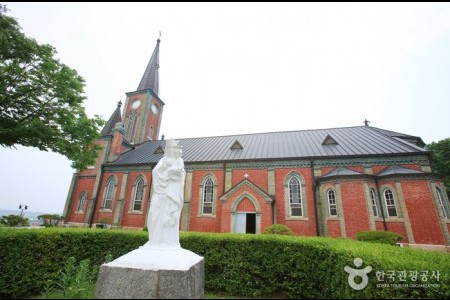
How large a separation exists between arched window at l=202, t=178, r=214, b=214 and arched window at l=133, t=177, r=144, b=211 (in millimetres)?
6656

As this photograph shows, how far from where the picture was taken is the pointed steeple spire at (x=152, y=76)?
1276 inches

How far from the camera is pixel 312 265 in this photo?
6.04 m

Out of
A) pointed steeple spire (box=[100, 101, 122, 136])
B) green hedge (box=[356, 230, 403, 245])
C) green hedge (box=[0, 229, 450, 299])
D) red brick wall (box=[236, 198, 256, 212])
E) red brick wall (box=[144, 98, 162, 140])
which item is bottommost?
green hedge (box=[0, 229, 450, 299])

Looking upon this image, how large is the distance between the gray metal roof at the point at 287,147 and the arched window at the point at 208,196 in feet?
7.33

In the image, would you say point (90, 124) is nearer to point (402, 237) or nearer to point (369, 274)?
point (369, 274)

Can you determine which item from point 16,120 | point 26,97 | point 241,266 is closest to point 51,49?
point 26,97

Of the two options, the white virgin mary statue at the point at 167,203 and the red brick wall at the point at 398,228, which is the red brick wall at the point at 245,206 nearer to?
the red brick wall at the point at 398,228

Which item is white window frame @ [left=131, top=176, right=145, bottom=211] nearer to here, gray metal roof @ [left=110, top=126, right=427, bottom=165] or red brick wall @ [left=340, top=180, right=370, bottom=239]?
gray metal roof @ [left=110, top=126, right=427, bottom=165]

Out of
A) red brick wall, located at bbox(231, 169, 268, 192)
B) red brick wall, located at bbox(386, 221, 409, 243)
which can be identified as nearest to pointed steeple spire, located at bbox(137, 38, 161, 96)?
red brick wall, located at bbox(231, 169, 268, 192)

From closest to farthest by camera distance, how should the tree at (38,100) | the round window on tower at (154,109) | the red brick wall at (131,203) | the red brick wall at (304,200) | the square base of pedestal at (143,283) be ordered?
1. the square base of pedestal at (143,283)
2. the tree at (38,100)
3. the red brick wall at (304,200)
4. the red brick wall at (131,203)
5. the round window on tower at (154,109)

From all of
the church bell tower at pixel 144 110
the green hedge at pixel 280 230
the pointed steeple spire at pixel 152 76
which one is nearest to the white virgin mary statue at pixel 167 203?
the green hedge at pixel 280 230

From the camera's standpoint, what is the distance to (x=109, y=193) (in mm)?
22156

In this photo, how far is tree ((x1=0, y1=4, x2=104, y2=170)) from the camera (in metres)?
9.22

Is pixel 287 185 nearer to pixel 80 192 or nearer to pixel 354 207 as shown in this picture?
pixel 354 207
